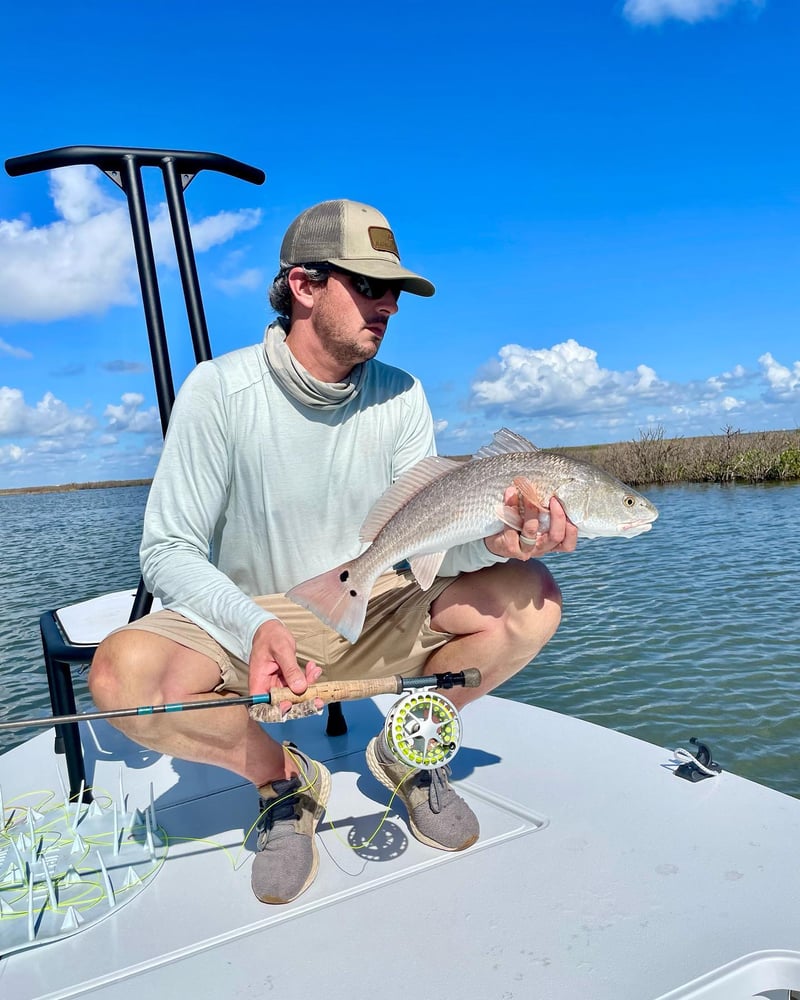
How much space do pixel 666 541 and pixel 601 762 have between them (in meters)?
14.2

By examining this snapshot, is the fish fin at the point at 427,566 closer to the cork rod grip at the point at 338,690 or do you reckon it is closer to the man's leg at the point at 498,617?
the man's leg at the point at 498,617

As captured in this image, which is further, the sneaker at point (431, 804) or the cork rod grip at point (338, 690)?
the sneaker at point (431, 804)

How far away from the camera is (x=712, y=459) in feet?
98.4

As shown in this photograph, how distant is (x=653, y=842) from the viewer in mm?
2520

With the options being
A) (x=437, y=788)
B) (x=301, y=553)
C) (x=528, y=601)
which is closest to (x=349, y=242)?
(x=301, y=553)

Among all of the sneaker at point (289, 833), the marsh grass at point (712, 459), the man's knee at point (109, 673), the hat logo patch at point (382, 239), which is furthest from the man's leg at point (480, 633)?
the marsh grass at point (712, 459)

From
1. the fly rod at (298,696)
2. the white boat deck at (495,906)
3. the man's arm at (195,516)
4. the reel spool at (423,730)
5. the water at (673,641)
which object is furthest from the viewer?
the water at (673,641)

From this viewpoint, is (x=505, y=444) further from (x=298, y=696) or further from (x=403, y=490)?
(x=298, y=696)

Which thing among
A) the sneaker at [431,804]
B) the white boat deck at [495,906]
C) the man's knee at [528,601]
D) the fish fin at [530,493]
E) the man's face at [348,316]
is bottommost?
the white boat deck at [495,906]

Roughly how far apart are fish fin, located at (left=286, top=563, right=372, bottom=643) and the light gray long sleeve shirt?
0.27 metres

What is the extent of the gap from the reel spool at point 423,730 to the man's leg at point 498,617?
234mm

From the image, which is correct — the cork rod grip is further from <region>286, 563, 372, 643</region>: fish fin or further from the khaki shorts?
the khaki shorts

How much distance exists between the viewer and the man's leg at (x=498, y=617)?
2775 millimetres

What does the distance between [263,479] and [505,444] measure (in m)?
0.93
